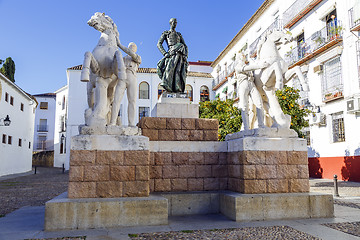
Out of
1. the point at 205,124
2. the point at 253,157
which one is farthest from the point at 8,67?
the point at 253,157

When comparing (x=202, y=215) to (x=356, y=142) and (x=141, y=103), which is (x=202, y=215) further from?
(x=141, y=103)

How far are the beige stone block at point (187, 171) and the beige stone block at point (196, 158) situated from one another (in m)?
0.10

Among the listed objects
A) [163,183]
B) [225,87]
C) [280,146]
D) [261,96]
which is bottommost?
[163,183]

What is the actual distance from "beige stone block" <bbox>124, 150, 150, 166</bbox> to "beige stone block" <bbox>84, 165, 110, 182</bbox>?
344mm

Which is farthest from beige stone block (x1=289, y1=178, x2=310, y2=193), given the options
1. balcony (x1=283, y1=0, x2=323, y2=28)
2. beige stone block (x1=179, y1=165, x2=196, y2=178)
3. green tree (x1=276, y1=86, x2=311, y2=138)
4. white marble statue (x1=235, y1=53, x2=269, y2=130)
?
balcony (x1=283, y1=0, x2=323, y2=28)

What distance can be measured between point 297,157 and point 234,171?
1188mm

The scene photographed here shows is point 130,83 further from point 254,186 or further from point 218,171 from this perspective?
point 254,186

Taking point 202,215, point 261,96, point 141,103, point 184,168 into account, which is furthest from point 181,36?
point 141,103

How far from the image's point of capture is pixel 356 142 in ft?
48.6

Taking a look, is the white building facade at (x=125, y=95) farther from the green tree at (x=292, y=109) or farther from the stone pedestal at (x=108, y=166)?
the stone pedestal at (x=108, y=166)

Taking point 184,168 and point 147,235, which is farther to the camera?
point 184,168

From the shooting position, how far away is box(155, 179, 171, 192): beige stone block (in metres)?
5.87

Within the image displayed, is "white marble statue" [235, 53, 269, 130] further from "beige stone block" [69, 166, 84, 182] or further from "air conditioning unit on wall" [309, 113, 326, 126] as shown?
"air conditioning unit on wall" [309, 113, 326, 126]

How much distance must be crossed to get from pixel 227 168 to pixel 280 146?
A: 118 cm
